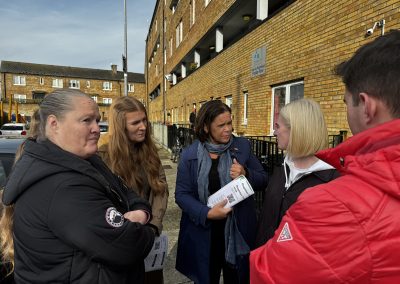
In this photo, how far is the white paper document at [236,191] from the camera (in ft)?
7.18

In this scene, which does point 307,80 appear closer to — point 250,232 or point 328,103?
point 328,103

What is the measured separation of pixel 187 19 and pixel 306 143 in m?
16.5

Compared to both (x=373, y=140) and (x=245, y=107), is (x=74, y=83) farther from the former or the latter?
(x=373, y=140)

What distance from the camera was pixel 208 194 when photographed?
258cm

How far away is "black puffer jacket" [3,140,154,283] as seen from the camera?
128 centimetres

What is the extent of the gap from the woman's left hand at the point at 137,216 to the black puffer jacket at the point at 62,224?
0.28 m

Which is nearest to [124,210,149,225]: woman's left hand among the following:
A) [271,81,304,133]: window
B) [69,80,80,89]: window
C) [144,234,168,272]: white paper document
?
[144,234,168,272]: white paper document

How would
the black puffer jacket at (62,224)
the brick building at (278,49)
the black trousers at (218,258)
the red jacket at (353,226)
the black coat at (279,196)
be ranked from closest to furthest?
1. the red jacket at (353,226)
2. the black puffer jacket at (62,224)
3. the black coat at (279,196)
4. the black trousers at (218,258)
5. the brick building at (278,49)

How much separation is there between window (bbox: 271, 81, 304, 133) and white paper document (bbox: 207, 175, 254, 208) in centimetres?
458

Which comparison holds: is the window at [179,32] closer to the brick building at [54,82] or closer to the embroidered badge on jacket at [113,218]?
the embroidered badge on jacket at [113,218]

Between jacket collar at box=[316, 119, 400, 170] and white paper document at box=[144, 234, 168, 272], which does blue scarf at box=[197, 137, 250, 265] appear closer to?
white paper document at box=[144, 234, 168, 272]

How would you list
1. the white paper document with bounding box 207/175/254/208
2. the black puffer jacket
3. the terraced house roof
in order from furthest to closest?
1. the terraced house roof
2. the white paper document with bounding box 207/175/254/208
3. the black puffer jacket

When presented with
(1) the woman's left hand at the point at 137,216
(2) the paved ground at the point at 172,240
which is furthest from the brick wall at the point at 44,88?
(1) the woman's left hand at the point at 137,216

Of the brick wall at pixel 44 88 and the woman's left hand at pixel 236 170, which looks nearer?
the woman's left hand at pixel 236 170
